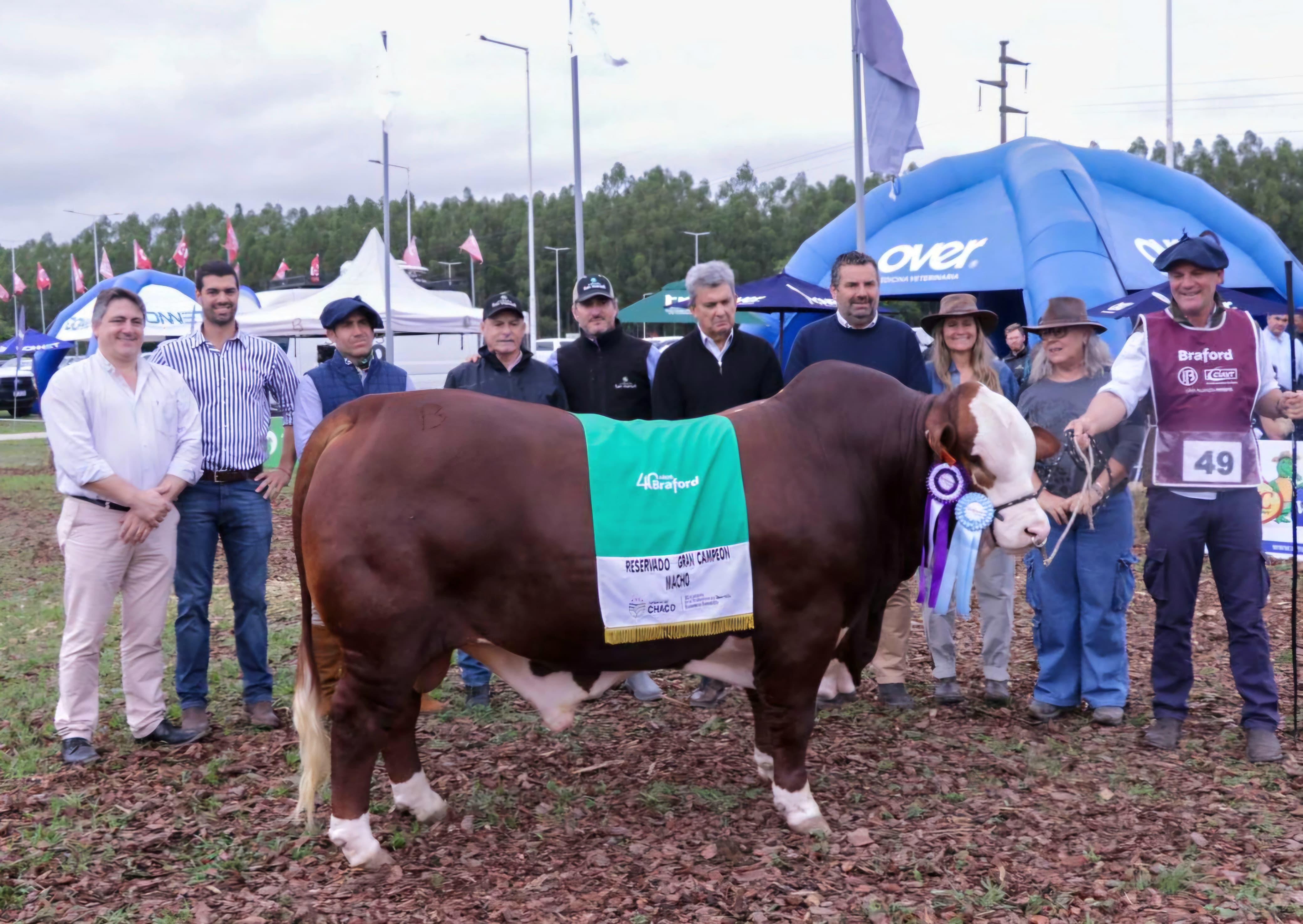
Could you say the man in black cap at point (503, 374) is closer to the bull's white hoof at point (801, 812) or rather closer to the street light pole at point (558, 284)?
the bull's white hoof at point (801, 812)

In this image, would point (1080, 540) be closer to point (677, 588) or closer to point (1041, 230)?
point (677, 588)

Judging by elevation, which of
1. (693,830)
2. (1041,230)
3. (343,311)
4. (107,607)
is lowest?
(693,830)

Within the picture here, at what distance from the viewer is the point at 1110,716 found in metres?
5.34

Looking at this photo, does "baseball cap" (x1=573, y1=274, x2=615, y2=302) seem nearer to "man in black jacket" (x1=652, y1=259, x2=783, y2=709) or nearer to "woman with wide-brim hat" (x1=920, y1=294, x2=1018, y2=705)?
"man in black jacket" (x1=652, y1=259, x2=783, y2=709)

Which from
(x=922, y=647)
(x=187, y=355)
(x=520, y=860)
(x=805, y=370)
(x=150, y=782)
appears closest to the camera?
(x=520, y=860)

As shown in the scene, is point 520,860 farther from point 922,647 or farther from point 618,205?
point 618,205

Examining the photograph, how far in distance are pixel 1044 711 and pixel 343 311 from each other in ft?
13.3

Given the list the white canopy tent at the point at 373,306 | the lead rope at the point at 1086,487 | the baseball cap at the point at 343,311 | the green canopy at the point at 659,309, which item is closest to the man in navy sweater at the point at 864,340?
the lead rope at the point at 1086,487

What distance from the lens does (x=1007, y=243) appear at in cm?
1472

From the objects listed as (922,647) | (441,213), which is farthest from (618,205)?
(922,647)

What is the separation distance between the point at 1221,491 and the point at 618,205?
76.8 meters

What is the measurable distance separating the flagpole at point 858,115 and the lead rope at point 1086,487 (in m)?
5.72

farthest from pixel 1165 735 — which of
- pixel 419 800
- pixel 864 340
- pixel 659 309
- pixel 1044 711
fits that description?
pixel 659 309

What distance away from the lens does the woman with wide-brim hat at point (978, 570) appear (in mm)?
5391
